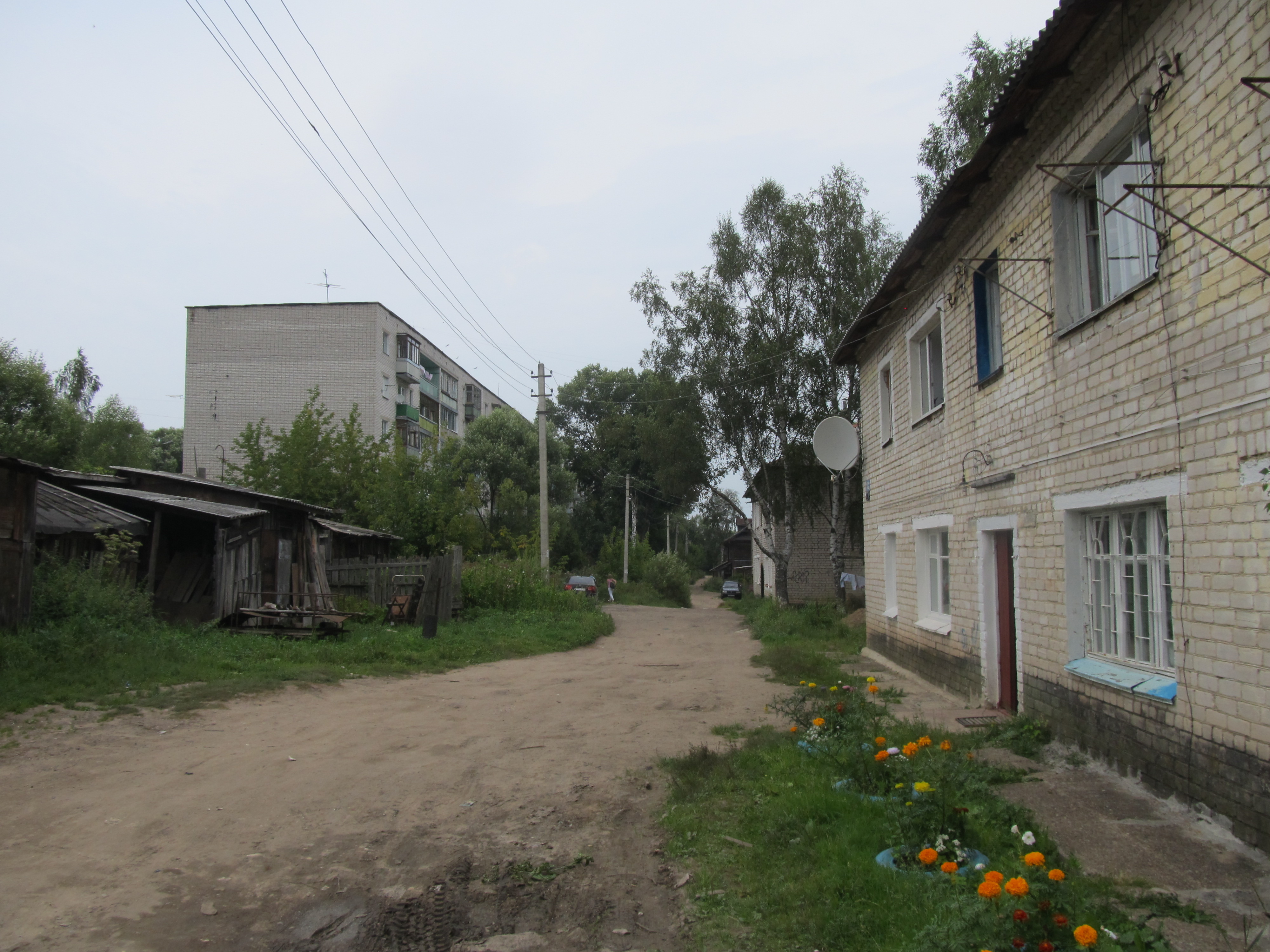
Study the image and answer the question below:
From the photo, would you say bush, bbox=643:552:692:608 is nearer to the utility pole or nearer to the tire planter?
the utility pole

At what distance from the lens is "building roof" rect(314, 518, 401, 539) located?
2148 centimetres

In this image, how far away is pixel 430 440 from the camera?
1195 inches

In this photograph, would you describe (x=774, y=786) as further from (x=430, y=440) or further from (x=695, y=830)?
(x=430, y=440)

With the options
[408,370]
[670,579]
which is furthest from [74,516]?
[670,579]

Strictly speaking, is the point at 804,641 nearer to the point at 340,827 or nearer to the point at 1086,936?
the point at 340,827

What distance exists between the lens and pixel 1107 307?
5742mm

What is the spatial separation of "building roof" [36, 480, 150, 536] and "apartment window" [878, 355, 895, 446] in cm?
1162

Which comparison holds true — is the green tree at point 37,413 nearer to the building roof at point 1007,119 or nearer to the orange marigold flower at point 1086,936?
the building roof at point 1007,119

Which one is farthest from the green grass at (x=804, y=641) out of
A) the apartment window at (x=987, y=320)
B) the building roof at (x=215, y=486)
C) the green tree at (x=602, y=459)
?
the green tree at (x=602, y=459)

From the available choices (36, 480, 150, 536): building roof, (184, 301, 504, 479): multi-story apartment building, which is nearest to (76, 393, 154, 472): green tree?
(184, 301, 504, 479): multi-story apartment building

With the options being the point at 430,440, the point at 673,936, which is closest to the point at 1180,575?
the point at 673,936

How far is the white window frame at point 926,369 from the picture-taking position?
10.1 m

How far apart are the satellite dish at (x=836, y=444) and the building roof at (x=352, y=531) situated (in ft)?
40.1

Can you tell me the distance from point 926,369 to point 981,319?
2629 millimetres
